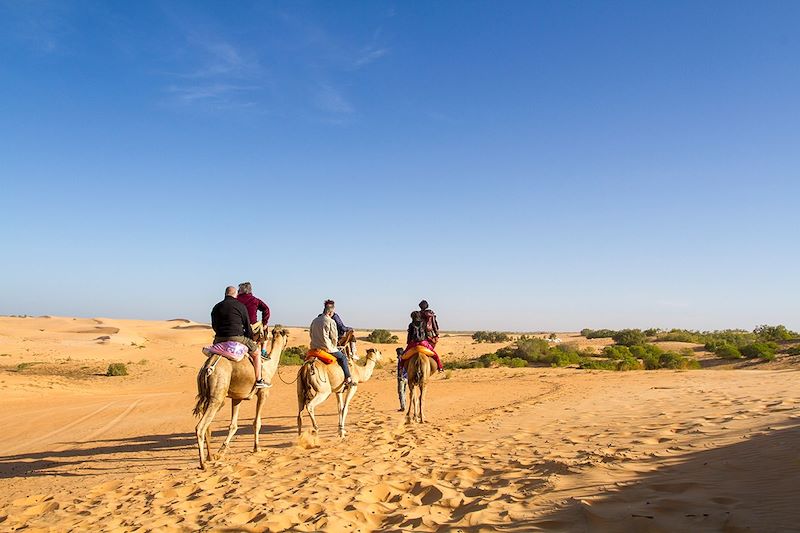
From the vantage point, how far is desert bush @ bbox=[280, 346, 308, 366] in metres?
33.1

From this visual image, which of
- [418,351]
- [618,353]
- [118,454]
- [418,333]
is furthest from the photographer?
[618,353]

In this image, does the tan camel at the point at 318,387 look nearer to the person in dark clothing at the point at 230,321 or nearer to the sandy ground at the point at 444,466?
the sandy ground at the point at 444,466

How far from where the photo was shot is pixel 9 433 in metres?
13.9

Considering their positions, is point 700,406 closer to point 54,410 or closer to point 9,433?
point 9,433

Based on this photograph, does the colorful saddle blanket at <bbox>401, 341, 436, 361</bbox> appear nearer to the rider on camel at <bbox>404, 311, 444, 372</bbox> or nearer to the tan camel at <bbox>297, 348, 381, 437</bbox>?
the rider on camel at <bbox>404, 311, 444, 372</bbox>

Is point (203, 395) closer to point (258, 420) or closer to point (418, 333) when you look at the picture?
point (258, 420)

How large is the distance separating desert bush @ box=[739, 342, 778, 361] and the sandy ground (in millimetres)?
10945

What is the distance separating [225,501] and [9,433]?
35.6 ft

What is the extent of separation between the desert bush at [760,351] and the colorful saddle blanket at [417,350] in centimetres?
2232

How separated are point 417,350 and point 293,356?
24.0m

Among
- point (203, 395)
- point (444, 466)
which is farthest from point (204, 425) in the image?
point (444, 466)

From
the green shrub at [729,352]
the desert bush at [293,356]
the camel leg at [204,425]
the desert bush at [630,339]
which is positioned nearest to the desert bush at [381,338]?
the desert bush at [293,356]

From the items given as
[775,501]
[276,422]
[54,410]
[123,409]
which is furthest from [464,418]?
[54,410]

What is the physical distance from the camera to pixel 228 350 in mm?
9414
